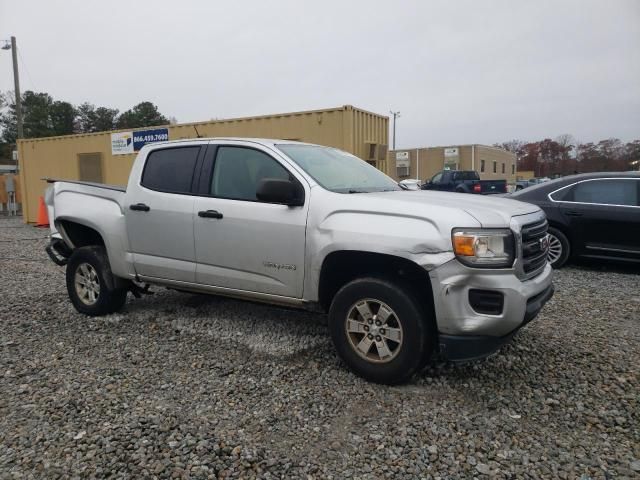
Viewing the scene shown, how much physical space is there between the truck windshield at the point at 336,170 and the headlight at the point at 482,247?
3.53 ft

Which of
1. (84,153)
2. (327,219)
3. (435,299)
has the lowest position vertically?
(435,299)

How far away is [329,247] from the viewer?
3.55 metres

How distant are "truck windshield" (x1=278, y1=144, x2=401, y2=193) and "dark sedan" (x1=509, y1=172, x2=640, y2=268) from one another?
13.0 ft

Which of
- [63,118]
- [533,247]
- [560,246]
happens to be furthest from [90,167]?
[63,118]

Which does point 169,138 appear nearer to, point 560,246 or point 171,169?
point 171,169

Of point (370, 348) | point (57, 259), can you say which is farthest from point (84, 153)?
point (370, 348)

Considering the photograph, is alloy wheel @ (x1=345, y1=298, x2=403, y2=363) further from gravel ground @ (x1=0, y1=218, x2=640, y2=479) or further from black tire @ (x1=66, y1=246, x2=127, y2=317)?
black tire @ (x1=66, y1=246, x2=127, y2=317)

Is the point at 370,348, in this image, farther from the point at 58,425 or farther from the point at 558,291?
the point at 558,291

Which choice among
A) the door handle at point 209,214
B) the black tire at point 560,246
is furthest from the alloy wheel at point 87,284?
the black tire at point 560,246

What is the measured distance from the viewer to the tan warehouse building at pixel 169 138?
10.4m

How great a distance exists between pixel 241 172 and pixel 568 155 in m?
82.2

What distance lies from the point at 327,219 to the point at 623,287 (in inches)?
190

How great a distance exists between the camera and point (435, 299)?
3195 mm

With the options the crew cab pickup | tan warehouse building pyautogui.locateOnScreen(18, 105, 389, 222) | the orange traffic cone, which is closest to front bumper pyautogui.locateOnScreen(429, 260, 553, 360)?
tan warehouse building pyautogui.locateOnScreen(18, 105, 389, 222)
